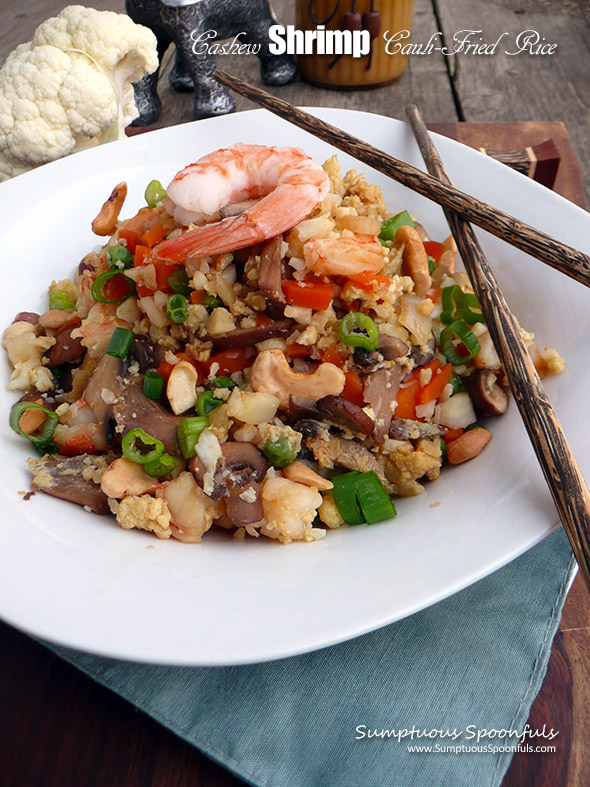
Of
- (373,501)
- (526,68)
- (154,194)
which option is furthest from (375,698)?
(526,68)

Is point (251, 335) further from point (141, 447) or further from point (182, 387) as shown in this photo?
point (141, 447)

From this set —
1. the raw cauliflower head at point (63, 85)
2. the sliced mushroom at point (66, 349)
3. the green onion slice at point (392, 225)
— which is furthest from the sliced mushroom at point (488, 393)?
the raw cauliflower head at point (63, 85)

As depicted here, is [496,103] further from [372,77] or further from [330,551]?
[330,551]

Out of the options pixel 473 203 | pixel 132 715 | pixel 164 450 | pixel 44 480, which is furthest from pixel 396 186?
pixel 132 715

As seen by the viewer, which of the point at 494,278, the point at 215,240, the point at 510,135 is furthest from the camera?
the point at 510,135

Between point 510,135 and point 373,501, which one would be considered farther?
point 510,135

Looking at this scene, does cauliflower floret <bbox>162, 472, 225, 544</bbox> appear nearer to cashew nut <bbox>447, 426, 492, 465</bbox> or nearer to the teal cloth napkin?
the teal cloth napkin
